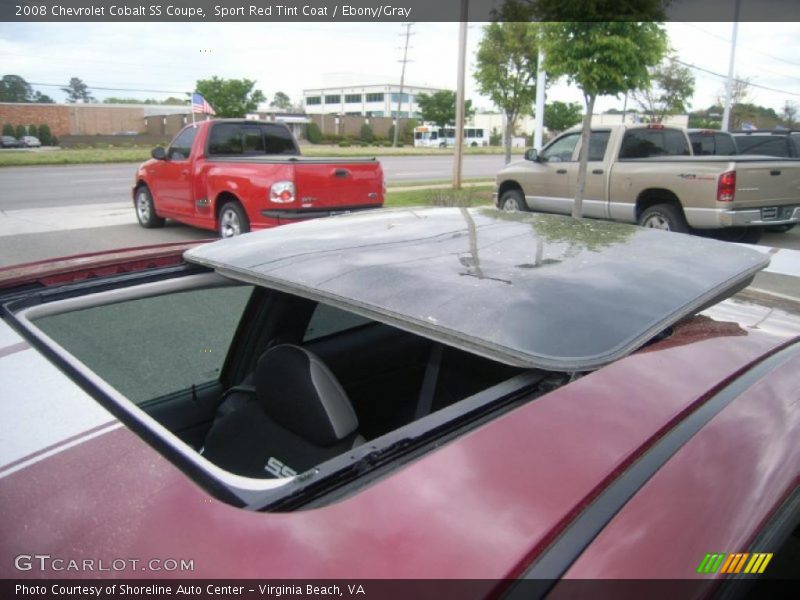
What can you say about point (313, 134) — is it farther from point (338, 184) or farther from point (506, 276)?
point (506, 276)

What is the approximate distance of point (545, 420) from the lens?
125 centimetres

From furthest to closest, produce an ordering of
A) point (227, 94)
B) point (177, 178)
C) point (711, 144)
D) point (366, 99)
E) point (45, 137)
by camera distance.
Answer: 1. point (366, 99)
2. point (227, 94)
3. point (45, 137)
4. point (711, 144)
5. point (177, 178)

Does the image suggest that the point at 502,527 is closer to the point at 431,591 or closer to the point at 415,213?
the point at 431,591

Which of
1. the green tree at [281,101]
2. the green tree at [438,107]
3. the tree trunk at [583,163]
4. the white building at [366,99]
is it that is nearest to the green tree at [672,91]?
the tree trunk at [583,163]

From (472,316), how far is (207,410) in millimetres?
1660

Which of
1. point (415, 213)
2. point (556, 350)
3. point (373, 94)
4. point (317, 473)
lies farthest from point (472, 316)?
point (373, 94)

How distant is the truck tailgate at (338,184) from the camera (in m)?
9.16

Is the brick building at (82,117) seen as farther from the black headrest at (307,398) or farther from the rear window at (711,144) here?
the black headrest at (307,398)

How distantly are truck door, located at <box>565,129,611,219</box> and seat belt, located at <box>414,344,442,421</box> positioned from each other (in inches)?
404

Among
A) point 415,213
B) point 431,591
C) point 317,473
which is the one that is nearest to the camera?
point 431,591

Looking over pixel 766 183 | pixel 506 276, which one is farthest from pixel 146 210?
pixel 506 276

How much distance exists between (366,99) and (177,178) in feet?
350

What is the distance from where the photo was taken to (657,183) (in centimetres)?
1050

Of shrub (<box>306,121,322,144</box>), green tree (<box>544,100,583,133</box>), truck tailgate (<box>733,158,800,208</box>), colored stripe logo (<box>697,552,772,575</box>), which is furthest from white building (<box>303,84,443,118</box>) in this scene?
colored stripe logo (<box>697,552,772,575</box>)
